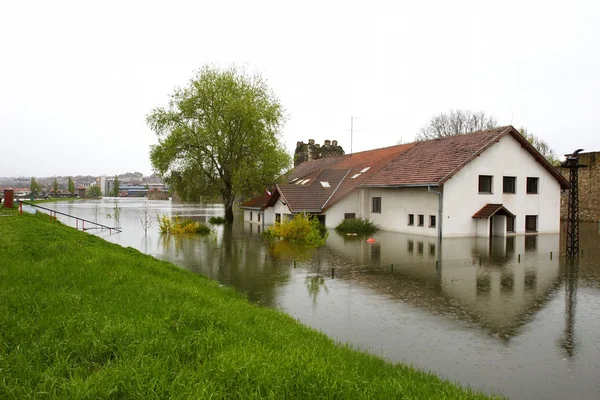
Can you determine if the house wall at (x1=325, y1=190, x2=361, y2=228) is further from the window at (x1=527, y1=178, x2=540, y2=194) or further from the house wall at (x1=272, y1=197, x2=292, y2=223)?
the window at (x1=527, y1=178, x2=540, y2=194)

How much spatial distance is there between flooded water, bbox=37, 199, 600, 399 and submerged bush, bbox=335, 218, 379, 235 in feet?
26.6

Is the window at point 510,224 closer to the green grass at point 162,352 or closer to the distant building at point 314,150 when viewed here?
the green grass at point 162,352

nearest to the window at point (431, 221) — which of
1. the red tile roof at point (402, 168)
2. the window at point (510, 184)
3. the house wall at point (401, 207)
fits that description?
the house wall at point (401, 207)

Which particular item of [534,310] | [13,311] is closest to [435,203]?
[534,310]

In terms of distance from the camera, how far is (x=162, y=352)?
5.48 meters

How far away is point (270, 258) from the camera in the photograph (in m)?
18.5

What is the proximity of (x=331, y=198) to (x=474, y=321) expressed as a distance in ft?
83.1

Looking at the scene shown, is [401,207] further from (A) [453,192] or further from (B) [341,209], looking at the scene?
(B) [341,209]

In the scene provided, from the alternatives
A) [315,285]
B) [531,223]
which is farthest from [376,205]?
[315,285]

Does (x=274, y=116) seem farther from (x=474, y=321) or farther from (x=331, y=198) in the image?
(x=474, y=321)

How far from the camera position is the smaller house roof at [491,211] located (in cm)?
2694

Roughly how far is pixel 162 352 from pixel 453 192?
80.0 feet

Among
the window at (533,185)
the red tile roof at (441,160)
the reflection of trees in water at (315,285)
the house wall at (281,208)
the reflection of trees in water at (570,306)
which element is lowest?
the reflection of trees in water at (570,306)

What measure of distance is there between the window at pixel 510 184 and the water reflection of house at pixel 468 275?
16.3ft
